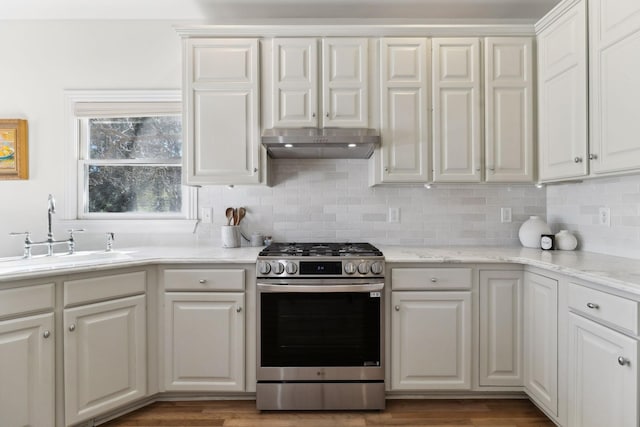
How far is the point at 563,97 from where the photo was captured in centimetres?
216

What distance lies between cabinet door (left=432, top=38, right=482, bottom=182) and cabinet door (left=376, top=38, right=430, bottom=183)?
9 cm

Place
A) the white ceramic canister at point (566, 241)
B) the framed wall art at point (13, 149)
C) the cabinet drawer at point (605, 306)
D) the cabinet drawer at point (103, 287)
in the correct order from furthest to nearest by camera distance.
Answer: the framed wall art at point (13, 149)
the white ceramic canister at point (566, 241)
the cabinet drawer at point (103, 287)
the cabinet drawer at point (605, 306)

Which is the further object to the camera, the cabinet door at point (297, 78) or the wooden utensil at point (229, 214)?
the wooden utensil at point (229, 214)

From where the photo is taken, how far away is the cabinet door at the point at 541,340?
1896 mm

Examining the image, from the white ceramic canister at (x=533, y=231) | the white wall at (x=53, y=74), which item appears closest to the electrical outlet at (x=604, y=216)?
the white ceramic canister at (x=533, y=231)

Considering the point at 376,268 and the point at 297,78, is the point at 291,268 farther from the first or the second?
the point at 297,78

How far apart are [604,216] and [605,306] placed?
3.48 ft

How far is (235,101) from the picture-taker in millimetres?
2449

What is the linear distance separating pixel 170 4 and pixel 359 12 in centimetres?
148

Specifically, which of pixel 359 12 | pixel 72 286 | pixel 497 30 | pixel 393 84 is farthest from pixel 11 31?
pixel 497 30

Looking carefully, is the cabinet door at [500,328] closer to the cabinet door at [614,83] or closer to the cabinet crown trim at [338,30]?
the cabinet door at [614,83]

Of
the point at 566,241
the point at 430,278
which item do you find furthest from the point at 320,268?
the point at 566,241

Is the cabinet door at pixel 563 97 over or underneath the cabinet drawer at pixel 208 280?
over

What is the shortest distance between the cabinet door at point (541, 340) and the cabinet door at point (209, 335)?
180 centimetres
